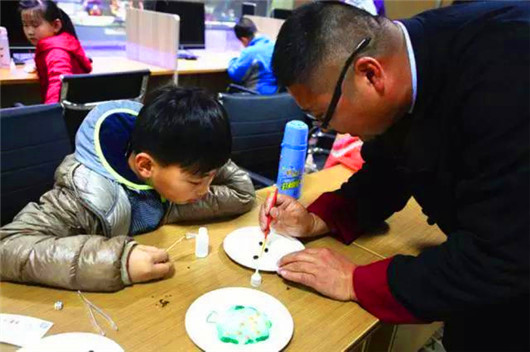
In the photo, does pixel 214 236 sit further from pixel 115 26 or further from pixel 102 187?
pixel 115 26

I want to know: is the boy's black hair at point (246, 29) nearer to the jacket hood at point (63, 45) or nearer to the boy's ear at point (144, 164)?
the jacket hood at point (63, 45)

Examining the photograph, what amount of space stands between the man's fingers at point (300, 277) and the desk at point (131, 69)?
217 centimetres

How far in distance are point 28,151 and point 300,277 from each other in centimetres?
101

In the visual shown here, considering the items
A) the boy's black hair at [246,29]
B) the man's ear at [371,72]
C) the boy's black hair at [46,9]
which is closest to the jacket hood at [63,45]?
the boy's black hair at [46,9]

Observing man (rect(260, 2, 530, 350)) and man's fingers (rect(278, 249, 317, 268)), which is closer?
man (rect(260, 2, 530, 350))

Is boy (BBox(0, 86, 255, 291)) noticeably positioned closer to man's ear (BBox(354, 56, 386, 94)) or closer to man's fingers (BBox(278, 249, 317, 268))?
man's fingers (BBox(278, 249, 317, 268))

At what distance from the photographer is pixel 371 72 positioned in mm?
879

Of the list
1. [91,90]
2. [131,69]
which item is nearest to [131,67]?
[131,69]

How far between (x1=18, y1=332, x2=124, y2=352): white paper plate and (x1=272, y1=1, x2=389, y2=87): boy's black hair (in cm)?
64

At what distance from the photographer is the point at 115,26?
4.24 meters

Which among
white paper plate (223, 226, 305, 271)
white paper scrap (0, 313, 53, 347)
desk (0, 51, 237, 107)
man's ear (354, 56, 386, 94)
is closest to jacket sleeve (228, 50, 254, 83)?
desk (0, 51, 237, 107)

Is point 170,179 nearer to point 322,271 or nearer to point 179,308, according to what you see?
point 179,308

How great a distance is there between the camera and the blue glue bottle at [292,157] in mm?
1449

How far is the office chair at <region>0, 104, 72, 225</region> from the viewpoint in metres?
1.35
